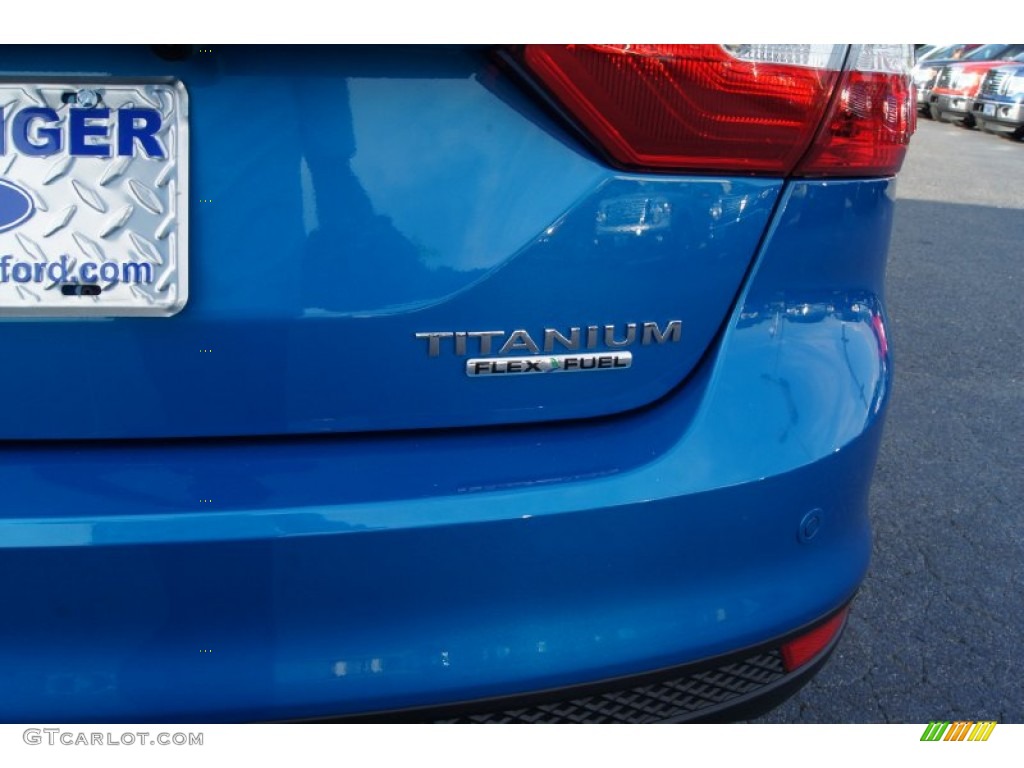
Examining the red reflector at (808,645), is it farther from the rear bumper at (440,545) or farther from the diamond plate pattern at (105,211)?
the diamond plate pattern at (105,211)

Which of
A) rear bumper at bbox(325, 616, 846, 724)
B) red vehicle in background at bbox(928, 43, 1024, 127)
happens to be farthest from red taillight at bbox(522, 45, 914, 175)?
red vehicle in background at bbox(928, 43, 1024, 127)

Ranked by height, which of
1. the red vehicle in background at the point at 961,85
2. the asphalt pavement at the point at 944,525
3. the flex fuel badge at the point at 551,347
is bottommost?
the asphalt pavement at the point at 944,525

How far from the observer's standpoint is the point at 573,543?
117 centimetres

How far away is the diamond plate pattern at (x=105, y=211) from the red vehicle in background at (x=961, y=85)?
1508cm

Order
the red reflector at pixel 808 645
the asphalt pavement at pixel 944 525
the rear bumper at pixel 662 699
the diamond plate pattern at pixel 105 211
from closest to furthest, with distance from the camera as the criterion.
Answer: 1. the diamond plate pattern at pixel 105 211
2. the rear bumper at pixel 662 699
3. the red reflector at pixel 808 645
4. the asphalt pavement at pixel 944 525

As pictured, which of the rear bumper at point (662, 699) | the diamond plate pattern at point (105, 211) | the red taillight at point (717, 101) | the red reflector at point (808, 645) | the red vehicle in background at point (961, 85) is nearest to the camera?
the diamond plate pattern at point (105, 211)

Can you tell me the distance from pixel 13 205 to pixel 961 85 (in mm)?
15998

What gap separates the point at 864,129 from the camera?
127cm

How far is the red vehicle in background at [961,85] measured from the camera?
14.3m

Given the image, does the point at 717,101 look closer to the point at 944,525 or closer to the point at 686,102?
the point at 686,102

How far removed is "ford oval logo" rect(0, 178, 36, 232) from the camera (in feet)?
3.29

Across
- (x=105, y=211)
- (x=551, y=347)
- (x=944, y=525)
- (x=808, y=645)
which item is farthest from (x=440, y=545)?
(x=944, y=525)

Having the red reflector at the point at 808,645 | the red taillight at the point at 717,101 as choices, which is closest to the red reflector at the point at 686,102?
the red taillight at the point at 717,101
